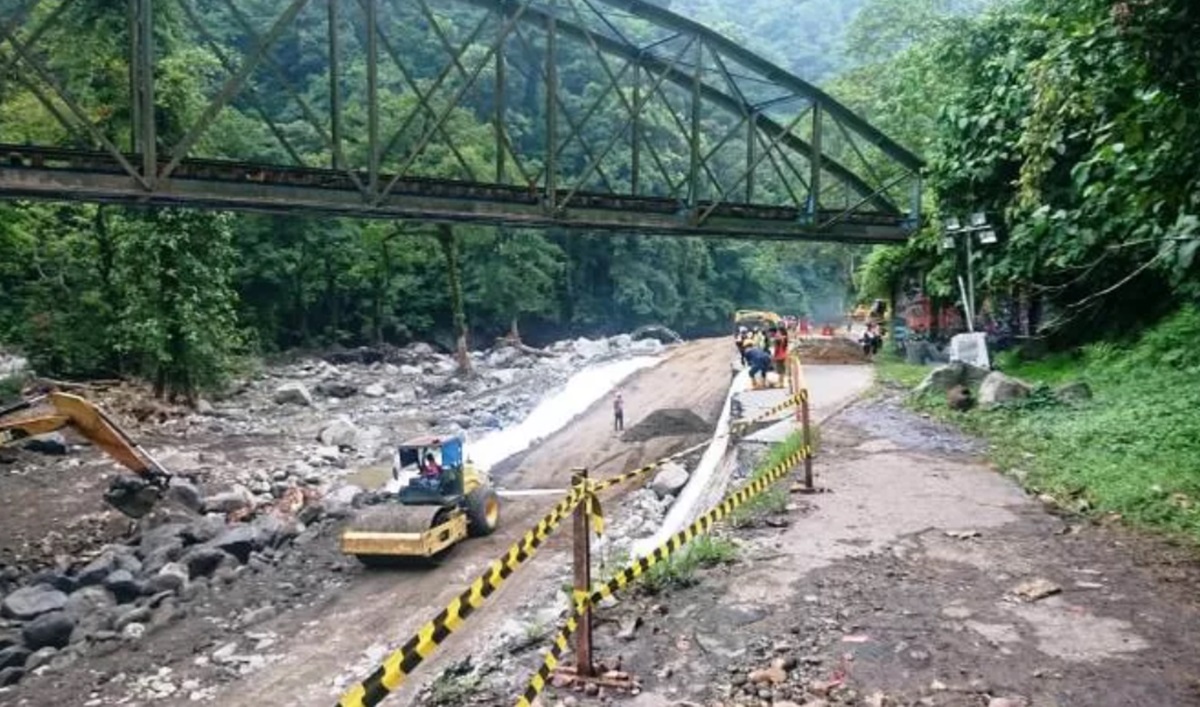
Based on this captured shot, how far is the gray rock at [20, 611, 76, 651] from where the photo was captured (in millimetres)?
12000

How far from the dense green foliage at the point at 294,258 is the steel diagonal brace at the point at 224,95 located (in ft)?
1.76

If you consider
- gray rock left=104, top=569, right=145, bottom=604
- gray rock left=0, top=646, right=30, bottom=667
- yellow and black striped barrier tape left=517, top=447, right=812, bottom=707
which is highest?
yellow and black striped barrier tape left=517, top=447, right=812, bottom=707

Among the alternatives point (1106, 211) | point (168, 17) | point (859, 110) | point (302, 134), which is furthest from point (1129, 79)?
point (302, 134)

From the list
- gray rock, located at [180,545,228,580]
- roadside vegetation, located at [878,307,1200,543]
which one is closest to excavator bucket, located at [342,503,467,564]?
gray rock, located at [180,545,228,580]

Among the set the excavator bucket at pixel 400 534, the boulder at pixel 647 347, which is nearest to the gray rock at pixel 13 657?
the excavator bucket at pixel 400 534

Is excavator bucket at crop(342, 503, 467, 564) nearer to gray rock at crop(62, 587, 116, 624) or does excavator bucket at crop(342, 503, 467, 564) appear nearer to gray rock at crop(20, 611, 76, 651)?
gray rock at crop(62, 587, 116, 624)

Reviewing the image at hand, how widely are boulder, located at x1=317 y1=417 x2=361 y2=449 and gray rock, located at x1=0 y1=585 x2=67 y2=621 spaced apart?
12771 millimetres

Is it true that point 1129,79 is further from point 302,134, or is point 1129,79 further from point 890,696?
point 302,134

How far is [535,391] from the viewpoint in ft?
121

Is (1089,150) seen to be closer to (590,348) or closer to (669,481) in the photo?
(669,481)

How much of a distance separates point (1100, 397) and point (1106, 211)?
327 inches

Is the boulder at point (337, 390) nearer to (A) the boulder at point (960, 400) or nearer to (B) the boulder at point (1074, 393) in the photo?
(A) the boulder at point (960, 400)

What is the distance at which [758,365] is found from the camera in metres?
21.5

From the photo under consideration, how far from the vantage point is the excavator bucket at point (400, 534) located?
43.9 ft
